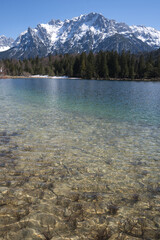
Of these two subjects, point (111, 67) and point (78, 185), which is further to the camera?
point (111, 67)

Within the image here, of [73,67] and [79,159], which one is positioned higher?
[73,67]

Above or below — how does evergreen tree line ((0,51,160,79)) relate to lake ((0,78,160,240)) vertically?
above

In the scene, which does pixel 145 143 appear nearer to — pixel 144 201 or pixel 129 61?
pixel 144 201

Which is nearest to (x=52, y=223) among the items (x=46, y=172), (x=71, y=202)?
(x=71, y=202)

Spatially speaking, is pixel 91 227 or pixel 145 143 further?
pixel 145 143

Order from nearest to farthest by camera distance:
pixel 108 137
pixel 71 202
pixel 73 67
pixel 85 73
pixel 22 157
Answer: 1. pixel 71 202
2. pixel 22 157
3. pixel 108 137
4. pixel 85 73
5. pixel 73 67

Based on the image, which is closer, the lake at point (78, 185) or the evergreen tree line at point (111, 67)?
the lake at point (78, 185)

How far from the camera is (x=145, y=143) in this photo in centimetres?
1062

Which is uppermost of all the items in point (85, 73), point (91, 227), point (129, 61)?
point (129, 61)

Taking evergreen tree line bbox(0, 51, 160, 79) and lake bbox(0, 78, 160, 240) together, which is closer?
lake bbox(0, 78, 160, 240)

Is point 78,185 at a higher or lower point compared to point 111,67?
lower

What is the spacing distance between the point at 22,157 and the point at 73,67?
150996 millimetres

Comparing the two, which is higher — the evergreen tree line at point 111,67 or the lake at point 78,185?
the evergreen tree line at point 111,67

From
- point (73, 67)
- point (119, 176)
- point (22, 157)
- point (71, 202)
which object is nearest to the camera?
point (71, 202)
